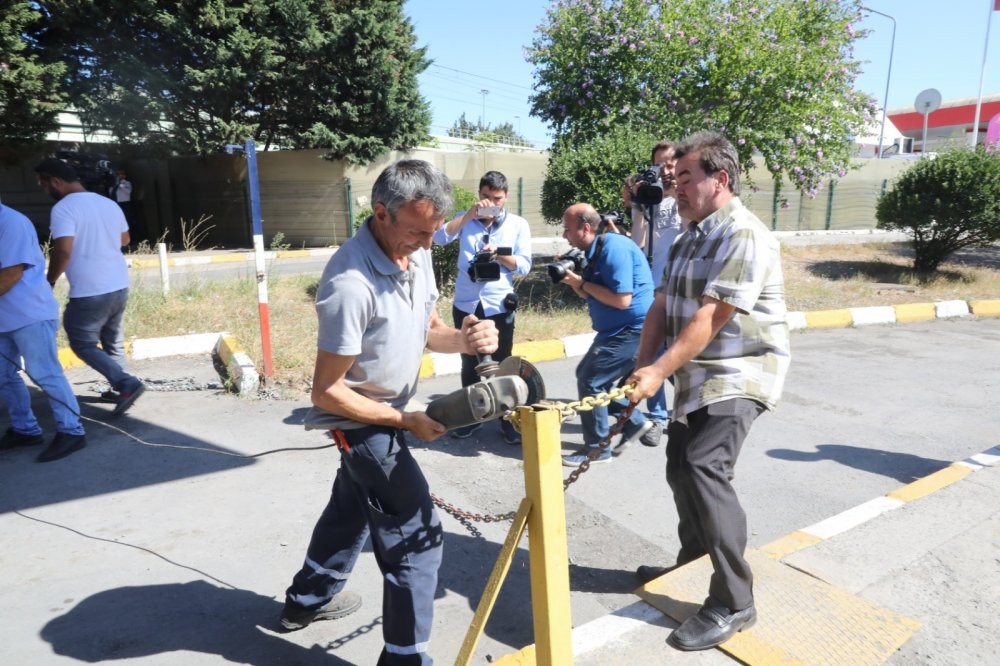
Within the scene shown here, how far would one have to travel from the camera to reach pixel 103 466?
13.6ft

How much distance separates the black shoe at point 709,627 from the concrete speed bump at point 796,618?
4 centimetres

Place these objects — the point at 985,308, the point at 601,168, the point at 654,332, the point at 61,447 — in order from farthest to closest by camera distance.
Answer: the point at 985,308 → the point at 601,168 → the point at 61,447 → the point at 654,332

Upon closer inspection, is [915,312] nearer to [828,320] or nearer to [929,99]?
[828,320]

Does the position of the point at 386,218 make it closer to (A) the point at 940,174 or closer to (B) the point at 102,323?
(B) the point at 102,323

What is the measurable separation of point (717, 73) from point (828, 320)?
408cm

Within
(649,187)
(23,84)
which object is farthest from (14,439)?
(23,84)

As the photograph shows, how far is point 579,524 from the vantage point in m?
3.60

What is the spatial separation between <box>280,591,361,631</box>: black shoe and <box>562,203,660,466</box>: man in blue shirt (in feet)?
5.95

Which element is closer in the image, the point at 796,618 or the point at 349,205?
the point at 796,618

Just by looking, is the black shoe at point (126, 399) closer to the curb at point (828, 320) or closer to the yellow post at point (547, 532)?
the curb at point (828, 320)

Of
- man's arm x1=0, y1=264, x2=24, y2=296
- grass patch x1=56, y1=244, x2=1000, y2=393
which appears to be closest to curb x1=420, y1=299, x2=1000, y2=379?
grass patch x1=56, y1=244, x2=1000, y2=393

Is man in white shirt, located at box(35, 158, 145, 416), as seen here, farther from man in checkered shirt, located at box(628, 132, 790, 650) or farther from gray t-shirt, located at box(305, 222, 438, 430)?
man in checkered shirt, located at box(628, 132, 790, 650)

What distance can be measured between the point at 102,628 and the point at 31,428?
2241 mm

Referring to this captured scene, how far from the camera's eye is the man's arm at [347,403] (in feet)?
6.88
